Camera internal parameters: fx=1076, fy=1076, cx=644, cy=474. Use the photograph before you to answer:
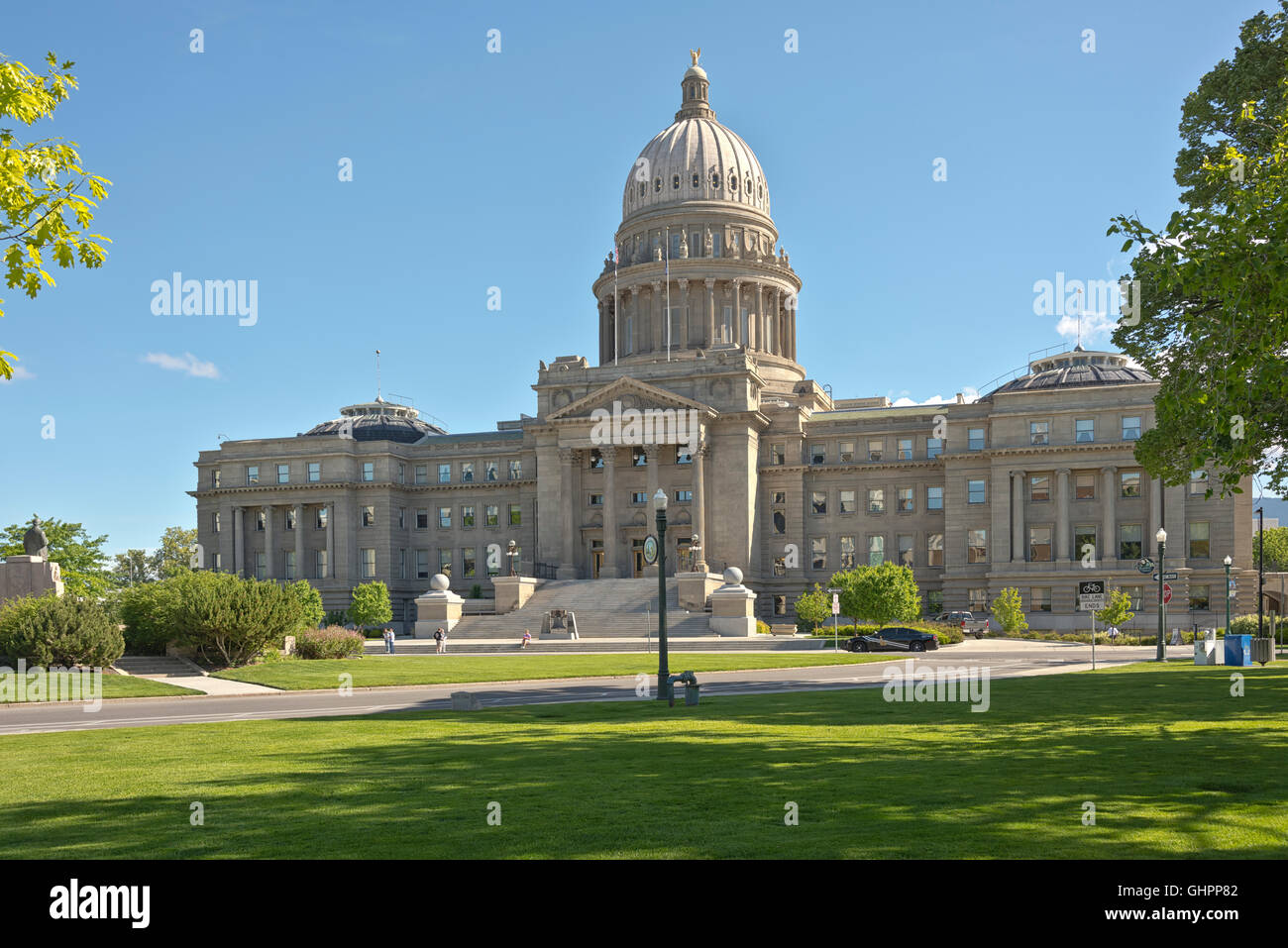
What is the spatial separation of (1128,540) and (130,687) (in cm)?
7365

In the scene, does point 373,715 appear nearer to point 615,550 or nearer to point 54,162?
point 54,162

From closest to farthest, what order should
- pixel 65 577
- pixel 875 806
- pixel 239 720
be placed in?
pixel 875 806
pixel 239 720
pixel 65 577

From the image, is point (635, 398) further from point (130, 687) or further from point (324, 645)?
point (130, 687)

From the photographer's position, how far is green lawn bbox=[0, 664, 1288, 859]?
32.2 ft

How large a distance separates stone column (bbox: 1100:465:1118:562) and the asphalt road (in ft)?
134

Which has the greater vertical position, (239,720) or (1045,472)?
(1045,472)

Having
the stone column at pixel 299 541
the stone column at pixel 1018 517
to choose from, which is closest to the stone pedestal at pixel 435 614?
the stone column at pixel 299 541

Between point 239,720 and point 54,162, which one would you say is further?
point 239,720

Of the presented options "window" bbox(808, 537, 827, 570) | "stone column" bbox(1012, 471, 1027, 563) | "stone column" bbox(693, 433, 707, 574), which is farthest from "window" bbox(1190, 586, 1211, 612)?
"stone column" bbox(693, 433, 707, 574)

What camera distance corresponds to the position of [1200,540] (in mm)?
81688

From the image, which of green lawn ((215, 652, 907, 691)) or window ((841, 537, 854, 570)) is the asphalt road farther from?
window ((841, 537, 854, 570))

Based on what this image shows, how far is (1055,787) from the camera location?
41.1ft
